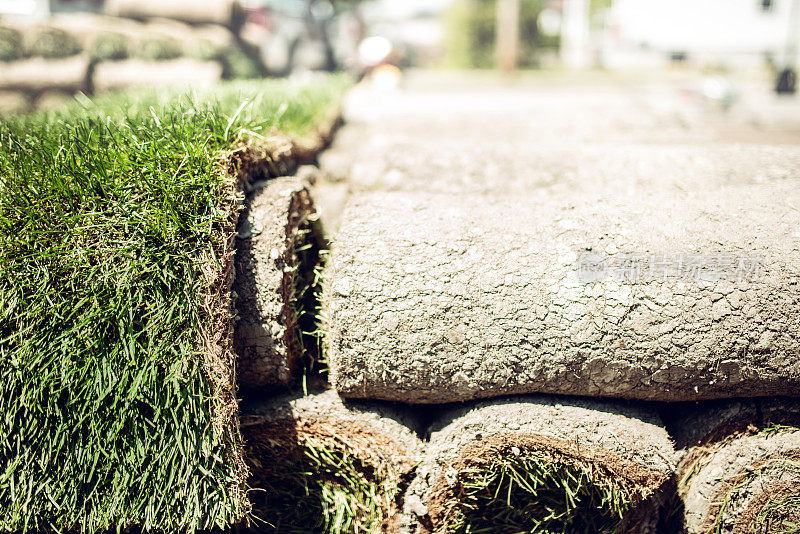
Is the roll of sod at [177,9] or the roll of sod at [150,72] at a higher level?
the roll of sod at [177,9]

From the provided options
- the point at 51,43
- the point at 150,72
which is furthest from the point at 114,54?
the point at 51,43

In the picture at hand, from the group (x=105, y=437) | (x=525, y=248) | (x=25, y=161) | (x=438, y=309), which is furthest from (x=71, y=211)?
(x=525, y=248)

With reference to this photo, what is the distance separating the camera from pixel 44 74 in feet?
23.2

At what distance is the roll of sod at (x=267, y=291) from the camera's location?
1.54 metres

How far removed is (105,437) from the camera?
1368 mm

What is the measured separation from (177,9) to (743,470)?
10.3m

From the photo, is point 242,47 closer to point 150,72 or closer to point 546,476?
point 150,72

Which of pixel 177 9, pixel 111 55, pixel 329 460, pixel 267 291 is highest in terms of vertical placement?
pixel 177 9

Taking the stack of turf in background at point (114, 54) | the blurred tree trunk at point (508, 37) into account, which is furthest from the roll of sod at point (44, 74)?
the blurred tree trunk at point (508, 37)

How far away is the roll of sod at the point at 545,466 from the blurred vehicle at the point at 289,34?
972 centimetres

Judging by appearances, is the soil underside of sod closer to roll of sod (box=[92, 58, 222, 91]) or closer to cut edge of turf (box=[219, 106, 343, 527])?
cut edge of turf (box=[219, 106, 343, 527])

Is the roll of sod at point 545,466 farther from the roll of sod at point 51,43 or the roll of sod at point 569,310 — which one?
the roll of sod at point 51,43

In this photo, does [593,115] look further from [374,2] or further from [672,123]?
[374,2]

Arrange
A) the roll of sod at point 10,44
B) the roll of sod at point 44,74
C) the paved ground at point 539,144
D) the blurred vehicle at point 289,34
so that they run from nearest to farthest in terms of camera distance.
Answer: the paved ground at point 539,144 < the roll of sod at point 10,44 < the roll of sod at point 44,74 < the blurred vehicle at point 289,34
